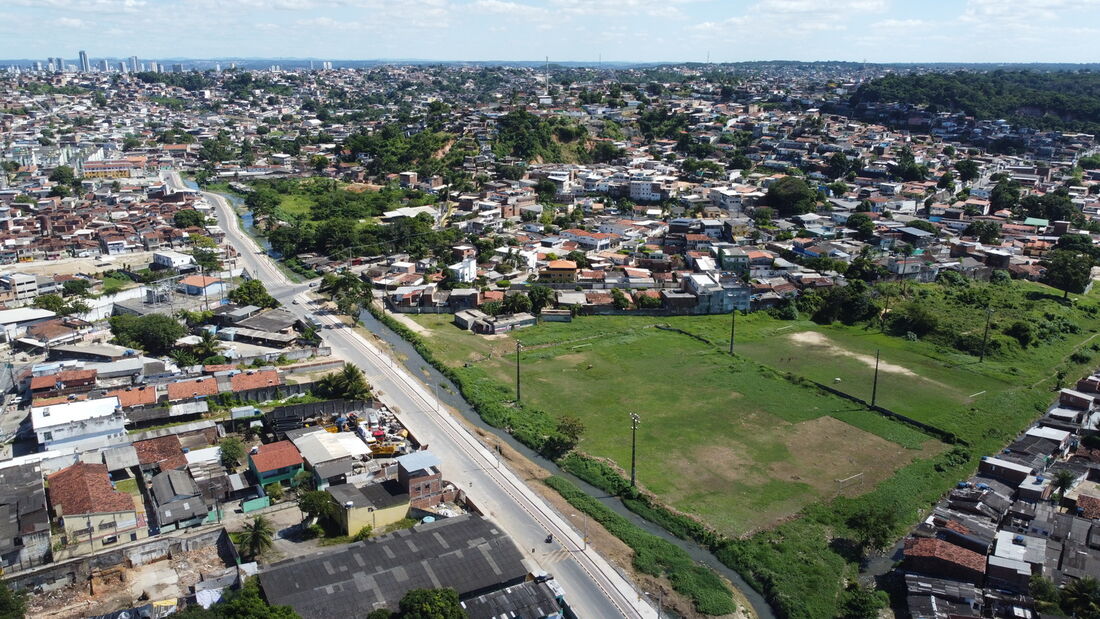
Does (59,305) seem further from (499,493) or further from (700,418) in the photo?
(700,418)

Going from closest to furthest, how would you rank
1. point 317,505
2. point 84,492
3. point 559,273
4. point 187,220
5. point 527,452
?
point 84,492 < point 317,505 < point 527,452 < point 559,273 < point 187,220

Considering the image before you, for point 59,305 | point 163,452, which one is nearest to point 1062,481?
point 163,452

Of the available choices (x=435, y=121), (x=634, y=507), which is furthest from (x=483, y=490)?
(x=435, y=121)

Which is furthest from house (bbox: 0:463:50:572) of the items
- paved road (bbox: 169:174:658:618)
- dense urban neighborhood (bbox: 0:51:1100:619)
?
paved road (bbox: 169:174:658:618)

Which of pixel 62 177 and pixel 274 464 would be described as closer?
pixel 274 464

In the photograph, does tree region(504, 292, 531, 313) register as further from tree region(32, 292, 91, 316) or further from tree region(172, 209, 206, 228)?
tree region(172, 209, 206, 228)

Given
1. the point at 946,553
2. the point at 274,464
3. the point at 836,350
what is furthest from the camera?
the point at 836,350

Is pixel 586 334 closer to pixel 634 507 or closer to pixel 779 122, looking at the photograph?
pixel 634 507
